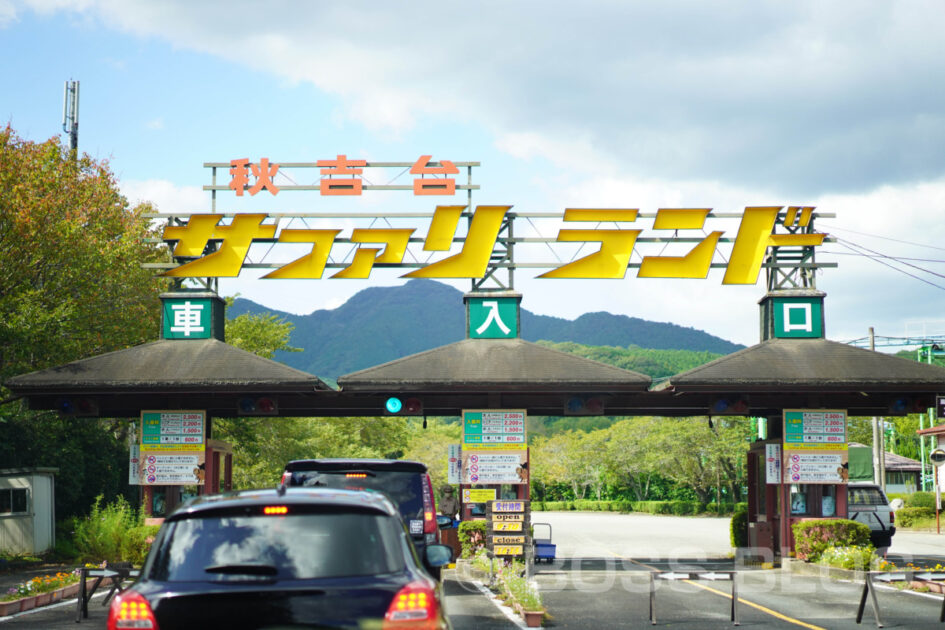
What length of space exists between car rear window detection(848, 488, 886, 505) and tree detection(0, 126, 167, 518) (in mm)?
20796

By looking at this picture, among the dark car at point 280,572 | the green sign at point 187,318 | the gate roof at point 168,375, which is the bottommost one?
the dark car at point 280,572

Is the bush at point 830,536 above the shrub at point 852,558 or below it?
above

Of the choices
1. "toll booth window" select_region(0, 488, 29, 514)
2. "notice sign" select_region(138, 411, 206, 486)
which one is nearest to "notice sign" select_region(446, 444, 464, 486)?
"notice sign" select_region(138, 411, 206, 486)

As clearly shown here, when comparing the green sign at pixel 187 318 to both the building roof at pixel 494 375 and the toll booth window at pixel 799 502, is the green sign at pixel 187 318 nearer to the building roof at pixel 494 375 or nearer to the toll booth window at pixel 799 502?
the building roof at pixel 494 375

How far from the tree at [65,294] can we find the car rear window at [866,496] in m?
20.8

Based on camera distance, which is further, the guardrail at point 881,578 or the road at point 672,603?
the road at point 672,603

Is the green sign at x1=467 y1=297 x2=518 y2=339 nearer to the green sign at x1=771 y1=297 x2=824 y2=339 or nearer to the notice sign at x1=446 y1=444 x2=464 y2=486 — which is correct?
the notice sign at x1=446 y1=444 x2=464 y2=486

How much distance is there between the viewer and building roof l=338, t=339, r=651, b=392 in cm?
2244

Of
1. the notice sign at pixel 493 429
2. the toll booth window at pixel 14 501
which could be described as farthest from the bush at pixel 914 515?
the toll booth window at pixel 14 501

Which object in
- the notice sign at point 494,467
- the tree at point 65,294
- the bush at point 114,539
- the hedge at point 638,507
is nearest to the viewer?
the bush at point 114,539

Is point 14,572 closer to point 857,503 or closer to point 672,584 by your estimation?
point 672,584

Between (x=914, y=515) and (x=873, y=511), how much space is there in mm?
24118

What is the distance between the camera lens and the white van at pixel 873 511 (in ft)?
92.9

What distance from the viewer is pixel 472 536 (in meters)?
22.3
